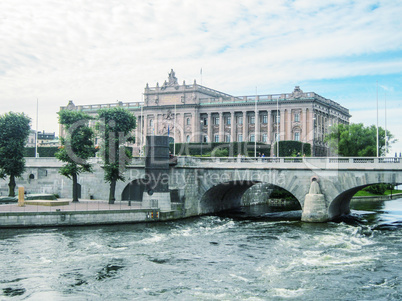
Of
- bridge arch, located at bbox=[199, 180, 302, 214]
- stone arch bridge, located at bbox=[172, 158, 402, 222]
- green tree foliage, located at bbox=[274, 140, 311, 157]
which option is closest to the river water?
stone arch bridge, located at bbox=[172, 158, 402, 222]

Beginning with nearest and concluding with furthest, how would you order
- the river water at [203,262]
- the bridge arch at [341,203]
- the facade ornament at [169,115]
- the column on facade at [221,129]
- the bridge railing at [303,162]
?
the river water at [203,262] < the bridge railing at [303,162] < the bridge arch at [341,203] < the column on facade at [221,129] < the facade ornament at [169,115]

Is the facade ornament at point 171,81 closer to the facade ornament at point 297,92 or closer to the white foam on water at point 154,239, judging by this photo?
the facade ornament at point 297,92

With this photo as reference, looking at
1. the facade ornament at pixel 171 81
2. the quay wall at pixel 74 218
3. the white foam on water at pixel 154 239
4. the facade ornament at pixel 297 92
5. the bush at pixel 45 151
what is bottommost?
the white foam on water at pixel 154 239

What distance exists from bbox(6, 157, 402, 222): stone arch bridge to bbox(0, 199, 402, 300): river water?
4125 millimetres

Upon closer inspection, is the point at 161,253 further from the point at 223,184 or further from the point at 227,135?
the point at 227,135

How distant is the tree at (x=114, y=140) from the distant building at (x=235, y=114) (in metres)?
57.3

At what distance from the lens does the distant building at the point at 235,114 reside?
12419 centimetres

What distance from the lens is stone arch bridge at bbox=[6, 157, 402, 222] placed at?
56562 millimetres

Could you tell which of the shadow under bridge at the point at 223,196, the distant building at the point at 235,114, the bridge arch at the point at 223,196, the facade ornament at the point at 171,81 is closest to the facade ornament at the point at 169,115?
the distant building at the point at 235,114

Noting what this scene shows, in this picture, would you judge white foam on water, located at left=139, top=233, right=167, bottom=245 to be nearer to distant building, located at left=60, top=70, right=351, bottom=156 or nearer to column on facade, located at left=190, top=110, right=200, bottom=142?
distant building, located at left=60, top=70, right=351, bottom=156

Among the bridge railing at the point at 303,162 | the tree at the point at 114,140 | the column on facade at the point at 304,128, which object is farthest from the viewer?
the column on facade at the point at 304,128

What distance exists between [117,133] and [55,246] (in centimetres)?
2527

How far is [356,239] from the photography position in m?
48.2

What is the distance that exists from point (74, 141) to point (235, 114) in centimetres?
7278
